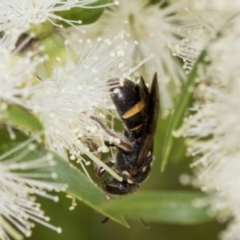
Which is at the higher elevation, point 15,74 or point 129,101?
point 15,74

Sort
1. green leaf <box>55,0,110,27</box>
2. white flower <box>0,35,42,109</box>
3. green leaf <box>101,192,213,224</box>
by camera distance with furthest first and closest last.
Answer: green leaf <box>55,0,110,27</box> < white flower <box>0,35,42,109</box> < green leaf <box>101,192,213,224</box>

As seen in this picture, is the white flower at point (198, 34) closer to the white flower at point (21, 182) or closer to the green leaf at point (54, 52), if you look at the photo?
the green leaf at point (54, 52)

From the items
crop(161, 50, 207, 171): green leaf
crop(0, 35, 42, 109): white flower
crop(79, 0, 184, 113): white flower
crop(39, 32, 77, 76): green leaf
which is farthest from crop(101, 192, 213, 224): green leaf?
crop(79, 0, 184, 113): white flower

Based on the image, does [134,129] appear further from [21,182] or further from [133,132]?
[21,182]

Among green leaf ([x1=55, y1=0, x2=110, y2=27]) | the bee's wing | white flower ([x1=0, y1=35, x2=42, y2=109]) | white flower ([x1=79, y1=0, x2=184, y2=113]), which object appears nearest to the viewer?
white flower ([x1=0, y1=35, x2=42, y2=109])

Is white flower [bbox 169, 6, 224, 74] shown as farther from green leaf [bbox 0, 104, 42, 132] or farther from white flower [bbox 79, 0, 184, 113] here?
green leaf [bbox 0, 104, 42, 132]

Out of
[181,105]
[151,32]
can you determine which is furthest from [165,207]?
[151,32]
